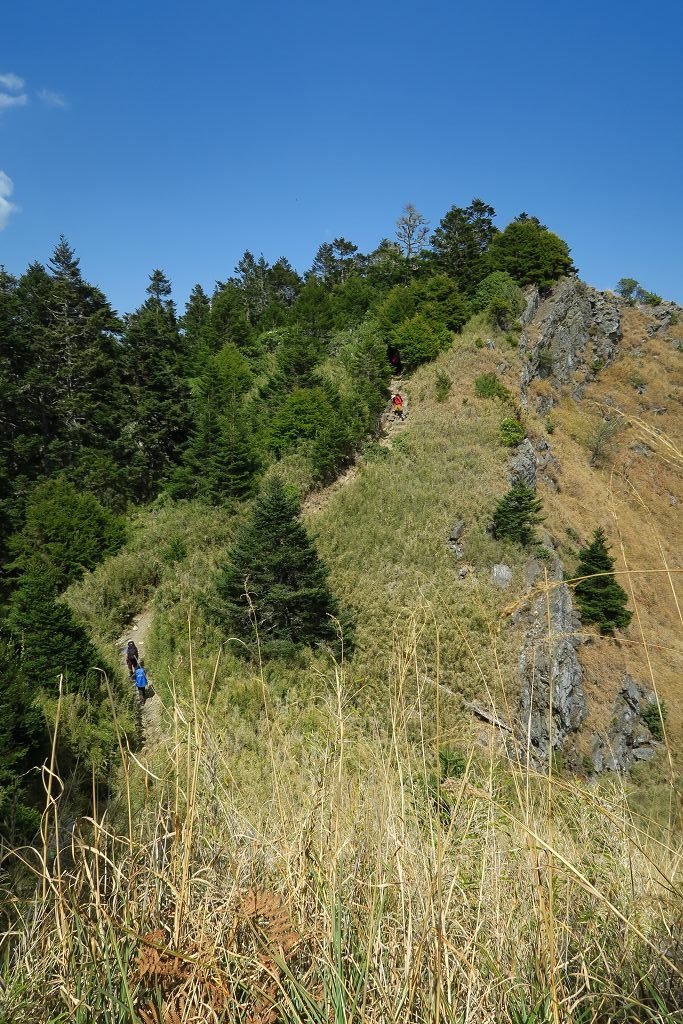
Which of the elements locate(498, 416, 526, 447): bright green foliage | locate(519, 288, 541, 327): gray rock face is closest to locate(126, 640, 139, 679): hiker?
locate(498, 416, 526, 447): bright green foliage

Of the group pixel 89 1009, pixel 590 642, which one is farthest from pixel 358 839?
pixel 590 642

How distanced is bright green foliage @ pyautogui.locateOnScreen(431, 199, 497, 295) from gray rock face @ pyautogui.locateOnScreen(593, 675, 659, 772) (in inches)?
891

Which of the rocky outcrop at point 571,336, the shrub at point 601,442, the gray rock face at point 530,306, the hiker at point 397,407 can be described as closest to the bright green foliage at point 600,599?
the hiker at point 397,407

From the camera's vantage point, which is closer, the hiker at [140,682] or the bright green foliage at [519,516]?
the hiker at [140,682]

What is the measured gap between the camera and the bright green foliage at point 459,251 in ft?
94.7

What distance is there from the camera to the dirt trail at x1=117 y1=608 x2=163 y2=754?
8.75 m

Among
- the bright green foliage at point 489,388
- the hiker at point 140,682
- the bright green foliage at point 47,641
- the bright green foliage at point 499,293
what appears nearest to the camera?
the bright green foliage at point 47,641

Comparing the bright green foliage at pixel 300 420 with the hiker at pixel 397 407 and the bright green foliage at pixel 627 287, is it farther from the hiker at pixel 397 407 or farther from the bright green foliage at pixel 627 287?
the bright green foliage at pixel 627 287

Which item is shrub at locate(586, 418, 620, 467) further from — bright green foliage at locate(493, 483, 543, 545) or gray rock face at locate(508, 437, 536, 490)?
bright green foliage at locate(493, 483, 543, 545)

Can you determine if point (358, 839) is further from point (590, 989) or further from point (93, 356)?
point (93, 356)

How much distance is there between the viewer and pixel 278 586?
10.5 meters

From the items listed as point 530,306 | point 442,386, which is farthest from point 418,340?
point 530,306

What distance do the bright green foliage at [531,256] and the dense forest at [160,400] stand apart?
0.09 meters

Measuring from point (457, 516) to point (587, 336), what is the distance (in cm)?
2268
